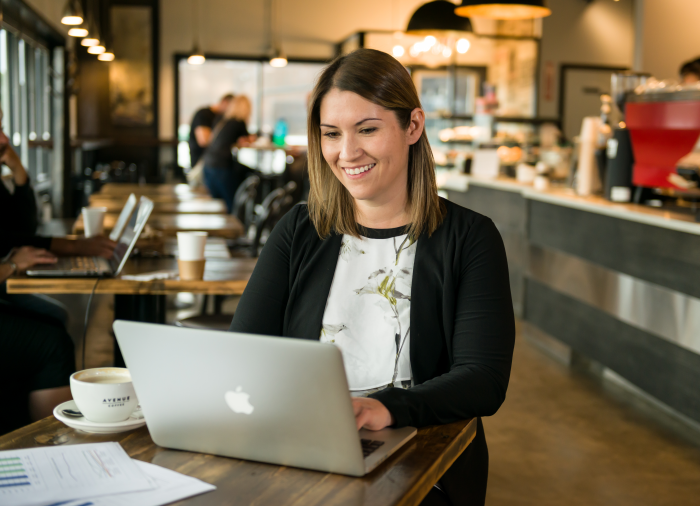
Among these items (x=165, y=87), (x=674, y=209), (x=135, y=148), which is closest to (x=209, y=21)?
(x=165, y=87)

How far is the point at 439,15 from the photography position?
6.23 meters

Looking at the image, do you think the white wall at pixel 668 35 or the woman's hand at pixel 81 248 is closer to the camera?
the woman's hand at pixel 81 248

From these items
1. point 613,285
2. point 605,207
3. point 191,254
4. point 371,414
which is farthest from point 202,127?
point 371,414

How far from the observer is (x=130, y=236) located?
2.45 metres

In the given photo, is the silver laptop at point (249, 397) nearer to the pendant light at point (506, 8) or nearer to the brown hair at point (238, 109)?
the pendant light at point (506, 8)

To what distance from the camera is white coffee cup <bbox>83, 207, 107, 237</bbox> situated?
308 cm

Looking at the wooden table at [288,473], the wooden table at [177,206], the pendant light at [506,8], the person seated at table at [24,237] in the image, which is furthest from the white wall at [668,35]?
the wooden table at [288,473]

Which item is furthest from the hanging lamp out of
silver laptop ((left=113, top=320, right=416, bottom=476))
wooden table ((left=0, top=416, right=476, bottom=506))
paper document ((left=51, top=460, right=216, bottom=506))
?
paper document ((left=51, top=460, right=216, bottom=506))

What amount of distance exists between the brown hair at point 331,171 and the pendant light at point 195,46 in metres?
9.47

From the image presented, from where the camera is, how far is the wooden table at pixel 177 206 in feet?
15.0

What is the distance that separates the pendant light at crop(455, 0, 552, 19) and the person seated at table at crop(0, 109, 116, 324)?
2922mm

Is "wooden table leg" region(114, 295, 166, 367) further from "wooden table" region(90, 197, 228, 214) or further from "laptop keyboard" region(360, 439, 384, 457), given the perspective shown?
"wooden table" region(90, 197, 228, 214)

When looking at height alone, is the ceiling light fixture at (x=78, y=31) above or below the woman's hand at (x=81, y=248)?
above

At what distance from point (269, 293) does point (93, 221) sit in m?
1.86
